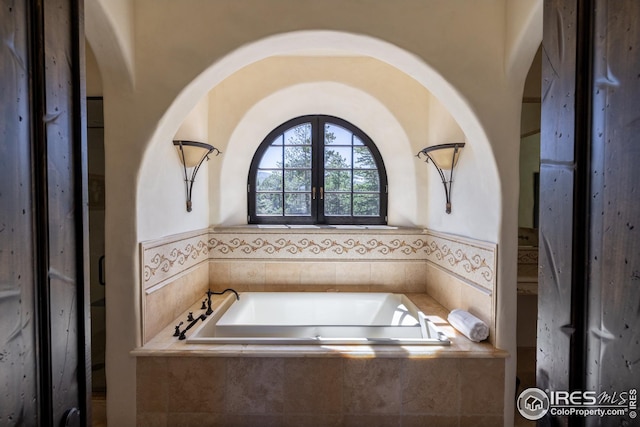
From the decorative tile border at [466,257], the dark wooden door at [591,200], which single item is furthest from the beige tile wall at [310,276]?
the dark wooden door at [591,200]

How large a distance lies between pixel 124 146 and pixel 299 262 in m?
1.51

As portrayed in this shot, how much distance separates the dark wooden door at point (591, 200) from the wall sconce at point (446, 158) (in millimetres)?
1355

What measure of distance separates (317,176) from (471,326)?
1726 millimetres

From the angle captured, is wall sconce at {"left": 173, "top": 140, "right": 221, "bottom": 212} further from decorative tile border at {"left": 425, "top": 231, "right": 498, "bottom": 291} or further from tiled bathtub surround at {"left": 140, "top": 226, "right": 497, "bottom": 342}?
decorative tile border at {"left": 425, "top": 231, "right": 498, "bottom": 291}

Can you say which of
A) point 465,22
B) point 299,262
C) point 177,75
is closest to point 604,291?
point 465,22

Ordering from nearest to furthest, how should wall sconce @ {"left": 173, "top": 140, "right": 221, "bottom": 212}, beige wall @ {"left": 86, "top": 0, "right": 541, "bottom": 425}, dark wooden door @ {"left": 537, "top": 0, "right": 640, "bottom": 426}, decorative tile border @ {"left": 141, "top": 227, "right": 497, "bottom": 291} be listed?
dark wooden door @ {"left": 537, "top": 0, "right": 640, "bottom": 426} → beige wall @ {"left": 86, "top": 0, "right": 541, "bottom": 425} → wall sconce @ {"left": 173, "top": 140, "right": 221, "bottom": 212} → decorative tile border @ {"left": 141, "top": 227, "right": 497, "bottom": 291}

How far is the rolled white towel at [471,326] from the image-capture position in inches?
68.2

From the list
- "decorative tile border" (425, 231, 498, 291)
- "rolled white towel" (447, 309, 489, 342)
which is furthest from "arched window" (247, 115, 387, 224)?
"rolled white towel" (447, 309, 489, 342)

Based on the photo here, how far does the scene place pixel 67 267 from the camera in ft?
2.49

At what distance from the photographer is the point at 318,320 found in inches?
99.7

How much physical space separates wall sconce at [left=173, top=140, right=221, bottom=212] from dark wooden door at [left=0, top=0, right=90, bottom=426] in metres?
1.35

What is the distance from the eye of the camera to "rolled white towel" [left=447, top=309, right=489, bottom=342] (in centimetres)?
173

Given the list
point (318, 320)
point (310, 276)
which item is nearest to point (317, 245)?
point (310, 276)

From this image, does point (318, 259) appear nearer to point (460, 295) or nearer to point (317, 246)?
point (317, 246)
